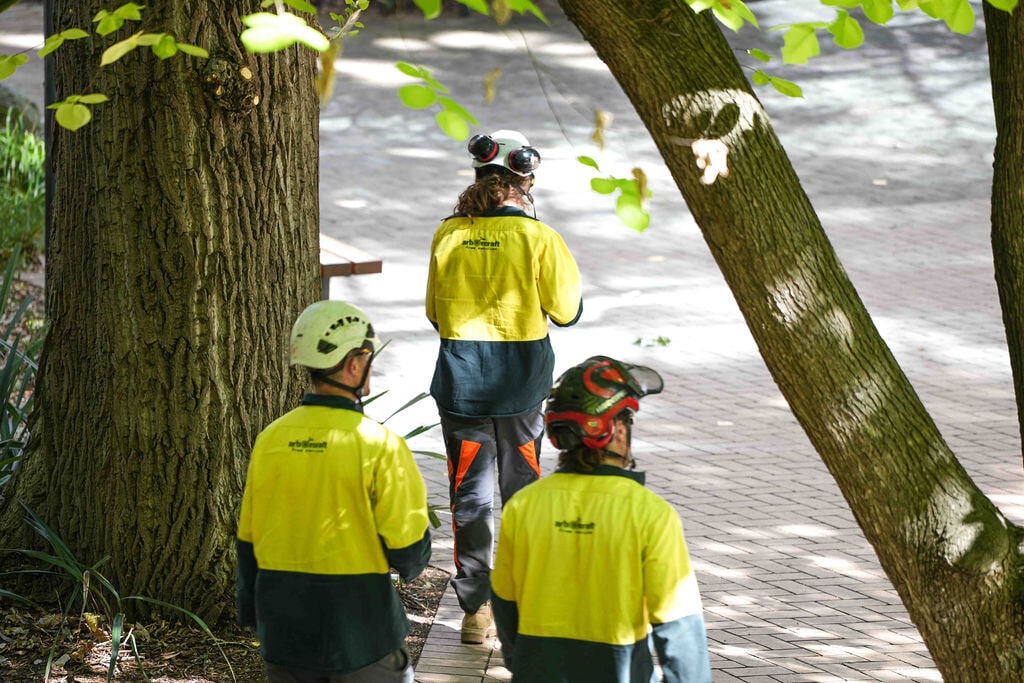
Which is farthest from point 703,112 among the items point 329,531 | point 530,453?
point 530,453

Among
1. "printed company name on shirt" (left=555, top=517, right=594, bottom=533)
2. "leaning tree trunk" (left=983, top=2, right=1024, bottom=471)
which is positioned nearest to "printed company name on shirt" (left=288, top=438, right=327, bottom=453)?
"printed company name on shirt" (left=555, top=517, right=594, bottom=533)

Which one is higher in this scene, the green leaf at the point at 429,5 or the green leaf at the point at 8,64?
the green leaf at the point at 429,5

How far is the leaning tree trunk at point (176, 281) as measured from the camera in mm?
4949

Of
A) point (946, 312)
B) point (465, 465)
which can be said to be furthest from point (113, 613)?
point (946, 312)

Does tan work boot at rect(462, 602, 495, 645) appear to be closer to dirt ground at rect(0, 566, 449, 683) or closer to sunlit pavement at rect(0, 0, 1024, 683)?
sunlit pavement at rect(0, 0, 1024, 683)

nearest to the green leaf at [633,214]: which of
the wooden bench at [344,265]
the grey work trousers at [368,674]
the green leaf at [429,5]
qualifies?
the green leaf at [429,5]

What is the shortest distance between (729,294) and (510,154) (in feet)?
21.6

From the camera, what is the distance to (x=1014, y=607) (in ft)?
12.2

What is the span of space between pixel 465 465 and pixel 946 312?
21.3 feet

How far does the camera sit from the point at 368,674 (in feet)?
12.0

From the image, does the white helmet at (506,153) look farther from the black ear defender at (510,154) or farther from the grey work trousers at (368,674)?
the grey work trousers at (368,674)

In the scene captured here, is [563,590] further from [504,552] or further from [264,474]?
[264,474]

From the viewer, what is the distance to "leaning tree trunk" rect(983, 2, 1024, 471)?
400cm

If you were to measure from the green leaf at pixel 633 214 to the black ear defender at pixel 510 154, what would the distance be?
2.02m
